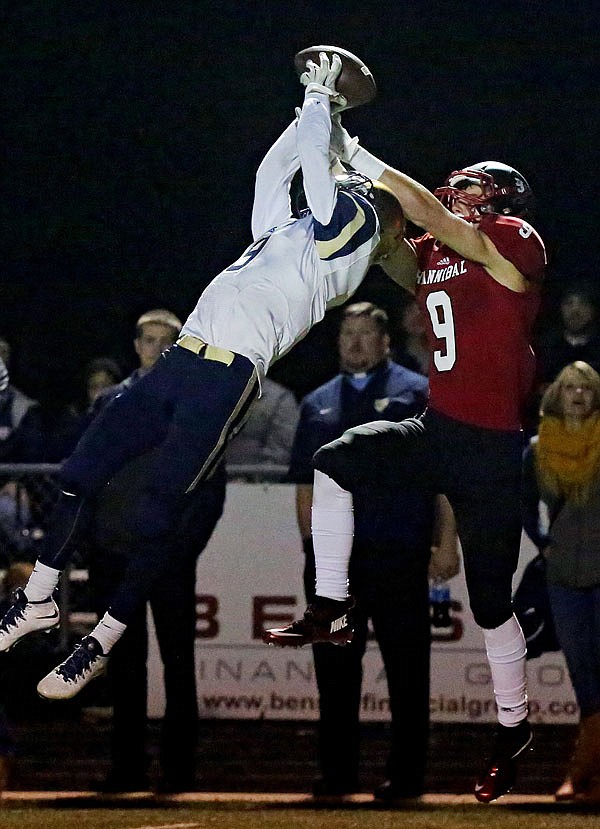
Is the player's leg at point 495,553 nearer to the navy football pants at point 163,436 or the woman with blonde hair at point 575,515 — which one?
the navy football pants at point 163,436

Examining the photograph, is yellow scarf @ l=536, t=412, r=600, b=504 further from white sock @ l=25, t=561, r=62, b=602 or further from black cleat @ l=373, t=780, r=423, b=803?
white sock @ l=25, t=561, r=62, b=602

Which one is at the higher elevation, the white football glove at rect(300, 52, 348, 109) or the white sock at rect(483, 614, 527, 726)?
the white football glove at rect(300, 52, 348, 109)

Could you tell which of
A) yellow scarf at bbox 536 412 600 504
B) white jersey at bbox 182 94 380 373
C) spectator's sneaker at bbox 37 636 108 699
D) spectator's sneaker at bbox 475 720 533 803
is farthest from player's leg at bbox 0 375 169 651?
yellow scarf at bbox 536 412 600 504

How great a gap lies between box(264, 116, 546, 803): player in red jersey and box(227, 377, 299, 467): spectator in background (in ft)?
9.32

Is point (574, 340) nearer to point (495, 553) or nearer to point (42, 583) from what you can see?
point (495, 553)

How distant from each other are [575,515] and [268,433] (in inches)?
79.3

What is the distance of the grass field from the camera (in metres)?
5.57

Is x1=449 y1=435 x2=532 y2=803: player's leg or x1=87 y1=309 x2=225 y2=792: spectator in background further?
x1=87 y1=309 x2=225 y2=792: spectator in background

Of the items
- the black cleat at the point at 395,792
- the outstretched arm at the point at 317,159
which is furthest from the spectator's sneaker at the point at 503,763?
the outstretched arm at the point at 317,159

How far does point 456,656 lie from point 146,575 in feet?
9.21

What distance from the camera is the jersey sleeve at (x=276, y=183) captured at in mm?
5512

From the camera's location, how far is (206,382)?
516 centimetres

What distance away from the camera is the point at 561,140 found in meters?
10.4

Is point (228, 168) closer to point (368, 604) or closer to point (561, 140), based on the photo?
point (561, 140)
